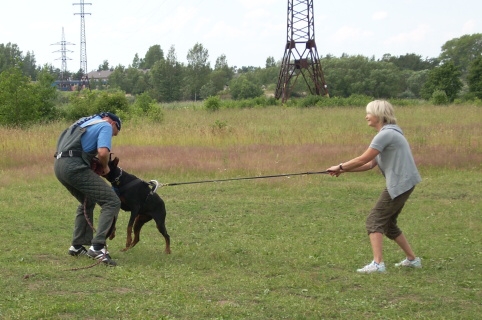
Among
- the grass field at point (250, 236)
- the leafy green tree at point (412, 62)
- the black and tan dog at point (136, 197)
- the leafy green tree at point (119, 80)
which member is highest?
the leafy green tree at point (412, 62)

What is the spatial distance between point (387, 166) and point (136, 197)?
8.83 feet

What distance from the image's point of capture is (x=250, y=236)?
8383mm

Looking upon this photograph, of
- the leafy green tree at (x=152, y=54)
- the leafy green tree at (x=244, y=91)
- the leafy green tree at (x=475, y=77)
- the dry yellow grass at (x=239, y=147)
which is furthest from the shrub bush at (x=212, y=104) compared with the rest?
the leafy green tree at (x=152, y=54)

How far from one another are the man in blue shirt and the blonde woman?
7.89 ft

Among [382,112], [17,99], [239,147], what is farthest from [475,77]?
[382,112]

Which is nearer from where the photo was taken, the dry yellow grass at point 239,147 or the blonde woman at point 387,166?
the blonde woman at point 387,166

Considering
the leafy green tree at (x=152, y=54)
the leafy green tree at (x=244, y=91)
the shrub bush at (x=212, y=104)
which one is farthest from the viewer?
the leafy green tree at (x=152, y=54)

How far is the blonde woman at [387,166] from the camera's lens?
5867 mm

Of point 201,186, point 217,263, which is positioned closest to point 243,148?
point 201,186

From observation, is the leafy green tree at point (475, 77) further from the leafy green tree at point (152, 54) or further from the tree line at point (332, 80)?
the leafy green tree at point (152, 54)

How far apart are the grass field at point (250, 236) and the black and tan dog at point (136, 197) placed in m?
0.39

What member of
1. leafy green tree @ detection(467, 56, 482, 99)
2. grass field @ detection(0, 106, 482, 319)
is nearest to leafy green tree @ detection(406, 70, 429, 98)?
leafy green tree @ detection(467, 56, 482, 99)

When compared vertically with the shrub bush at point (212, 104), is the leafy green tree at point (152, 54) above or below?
above

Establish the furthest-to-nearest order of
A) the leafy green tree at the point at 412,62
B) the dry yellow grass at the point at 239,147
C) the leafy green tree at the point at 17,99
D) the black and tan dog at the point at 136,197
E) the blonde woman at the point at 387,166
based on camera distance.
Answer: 1. the leafy green tree at the point at 412,62
2. the leafy green tree at the point at 17,99
3. the dry yellow grass at the point at 239,147
4. the black and tan dog at the point at 136,197
5. the blonde woman at the point at 387,166
